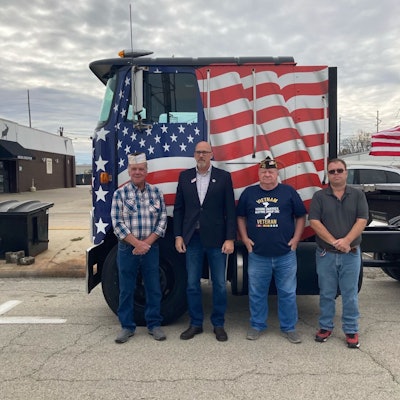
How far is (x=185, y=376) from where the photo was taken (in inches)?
130

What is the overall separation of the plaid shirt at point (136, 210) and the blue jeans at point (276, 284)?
40.0 inches

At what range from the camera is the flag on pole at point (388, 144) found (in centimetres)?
848

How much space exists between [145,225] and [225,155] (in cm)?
111

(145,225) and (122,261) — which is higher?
(145,225)

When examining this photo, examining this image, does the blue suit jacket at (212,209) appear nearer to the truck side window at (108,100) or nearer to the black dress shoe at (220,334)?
the black dress shoe at (220,334)

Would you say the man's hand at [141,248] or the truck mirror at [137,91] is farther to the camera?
the truck mirror at [137,91]

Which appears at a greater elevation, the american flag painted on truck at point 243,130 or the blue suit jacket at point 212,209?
the american flag painted on truck at point 243,130

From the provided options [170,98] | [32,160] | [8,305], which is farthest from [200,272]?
[32,160]

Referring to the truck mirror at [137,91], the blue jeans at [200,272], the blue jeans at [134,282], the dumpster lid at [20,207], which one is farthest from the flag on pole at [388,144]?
the dumpster lid at [20,207]

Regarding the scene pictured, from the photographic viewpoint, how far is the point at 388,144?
8.60 metres

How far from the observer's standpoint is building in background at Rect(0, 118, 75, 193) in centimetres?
2931

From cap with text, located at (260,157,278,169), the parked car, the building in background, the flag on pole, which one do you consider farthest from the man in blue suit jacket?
the building in background

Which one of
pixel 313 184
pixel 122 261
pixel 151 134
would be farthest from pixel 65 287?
pixel 313 184

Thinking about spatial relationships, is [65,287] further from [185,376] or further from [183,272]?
[185,376]
